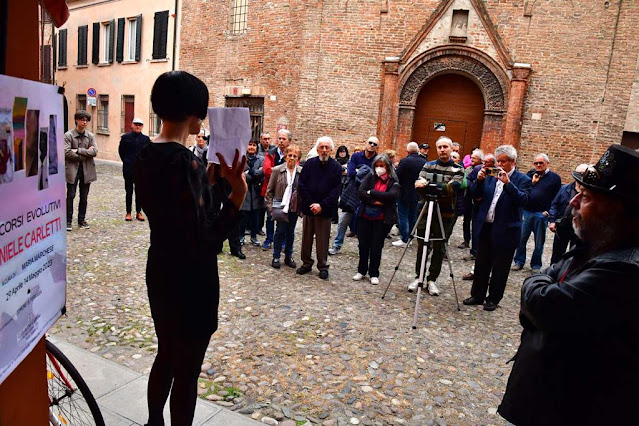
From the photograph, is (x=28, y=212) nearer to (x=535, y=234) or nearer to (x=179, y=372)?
(x=179, y=372)

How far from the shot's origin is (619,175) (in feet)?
5.54

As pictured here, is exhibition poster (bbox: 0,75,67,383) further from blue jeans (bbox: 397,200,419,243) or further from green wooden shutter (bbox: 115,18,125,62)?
green wooden shutter (bbox: 115,18,125,62)

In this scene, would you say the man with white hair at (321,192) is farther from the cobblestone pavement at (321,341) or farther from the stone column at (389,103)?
the stone column at (389,103)

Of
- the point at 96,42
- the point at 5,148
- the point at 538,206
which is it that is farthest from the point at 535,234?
the point at 96,42

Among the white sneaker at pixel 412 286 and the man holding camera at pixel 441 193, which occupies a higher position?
the man holding camera at pixel 441 193

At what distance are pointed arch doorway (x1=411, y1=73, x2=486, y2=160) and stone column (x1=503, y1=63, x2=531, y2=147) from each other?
986mm

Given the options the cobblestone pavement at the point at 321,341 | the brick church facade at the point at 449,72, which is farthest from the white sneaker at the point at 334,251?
the brick church facade at the point at 449,72

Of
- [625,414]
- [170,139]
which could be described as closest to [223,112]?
[170,139]

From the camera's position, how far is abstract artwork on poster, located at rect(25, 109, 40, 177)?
1466 mm

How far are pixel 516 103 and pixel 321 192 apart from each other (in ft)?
33.5

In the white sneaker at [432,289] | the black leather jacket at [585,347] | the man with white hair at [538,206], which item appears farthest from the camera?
the man with white hair at [538,206]

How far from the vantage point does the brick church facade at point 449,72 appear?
13.8m

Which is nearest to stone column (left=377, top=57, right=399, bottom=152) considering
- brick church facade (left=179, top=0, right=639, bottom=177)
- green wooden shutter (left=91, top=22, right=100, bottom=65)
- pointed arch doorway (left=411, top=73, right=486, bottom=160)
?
brick church facade (left=179, top=0, right=639, bottom=177)

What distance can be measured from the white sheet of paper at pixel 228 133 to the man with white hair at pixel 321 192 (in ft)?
14.6
